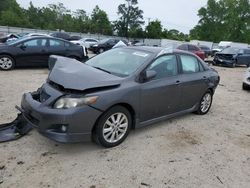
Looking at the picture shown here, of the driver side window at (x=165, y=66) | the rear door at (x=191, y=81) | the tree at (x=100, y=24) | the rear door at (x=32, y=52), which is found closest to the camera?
the driver side window at (x=165, y=66)

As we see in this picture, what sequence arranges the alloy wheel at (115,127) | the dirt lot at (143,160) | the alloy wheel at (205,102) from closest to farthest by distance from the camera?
the dirt lot at (143,160), the alloy wheel at (115,127), the alloy wheel at (205,102)

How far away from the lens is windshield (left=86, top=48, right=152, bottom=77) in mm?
4828

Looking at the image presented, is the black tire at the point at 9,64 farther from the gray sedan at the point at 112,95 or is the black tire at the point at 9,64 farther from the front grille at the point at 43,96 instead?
the front grille at the point at 43,96

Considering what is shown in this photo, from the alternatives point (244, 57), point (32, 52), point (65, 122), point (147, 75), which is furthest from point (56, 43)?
point (244, 57)

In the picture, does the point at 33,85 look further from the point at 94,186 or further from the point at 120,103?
the point at 94,186

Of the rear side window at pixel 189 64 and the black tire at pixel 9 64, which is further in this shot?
the black tire at pixel 9 64

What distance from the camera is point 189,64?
19.6 ft

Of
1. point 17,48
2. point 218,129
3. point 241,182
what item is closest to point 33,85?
point 17,48

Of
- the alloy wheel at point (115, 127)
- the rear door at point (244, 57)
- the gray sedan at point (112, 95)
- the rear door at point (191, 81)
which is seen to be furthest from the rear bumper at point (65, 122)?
the rear door at point (244, 57)

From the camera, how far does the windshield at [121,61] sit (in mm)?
4828

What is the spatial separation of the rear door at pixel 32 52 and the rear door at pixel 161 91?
736 cm

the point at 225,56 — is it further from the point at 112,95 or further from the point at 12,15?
the point at 12,15

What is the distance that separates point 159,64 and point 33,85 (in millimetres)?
4791

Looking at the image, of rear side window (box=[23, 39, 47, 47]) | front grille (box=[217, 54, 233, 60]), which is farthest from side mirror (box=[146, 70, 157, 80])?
front grille (box=[217, 54, 233, 60])
